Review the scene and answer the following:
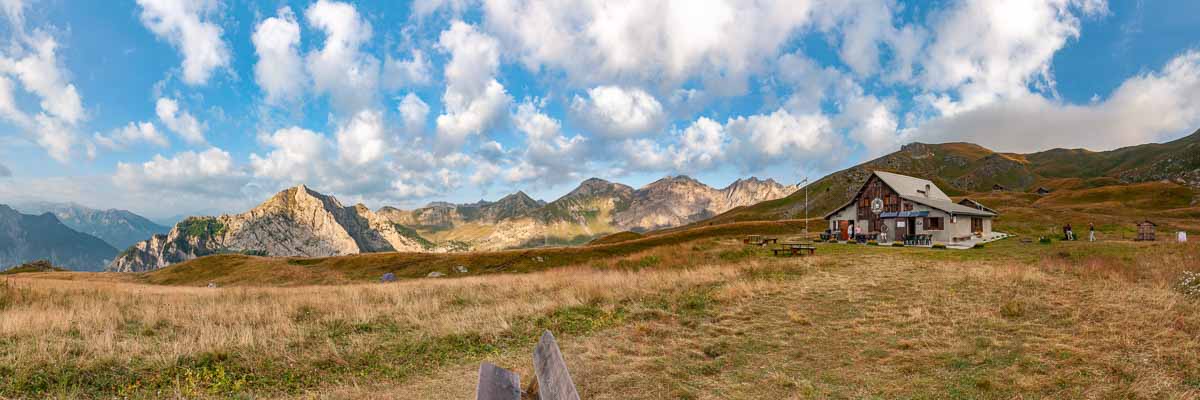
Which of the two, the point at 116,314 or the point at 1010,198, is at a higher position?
the point at 1010,198

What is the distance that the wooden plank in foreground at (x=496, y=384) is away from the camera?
14.2 feet

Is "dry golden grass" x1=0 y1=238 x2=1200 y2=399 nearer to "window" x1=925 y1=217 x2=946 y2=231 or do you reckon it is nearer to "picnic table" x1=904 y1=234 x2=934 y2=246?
"picnic table" x1=904 y1=234 x2=934 y2=246

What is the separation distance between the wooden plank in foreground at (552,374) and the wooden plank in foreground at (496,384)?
11.2 inches

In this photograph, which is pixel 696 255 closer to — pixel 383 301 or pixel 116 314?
pixel 383 301

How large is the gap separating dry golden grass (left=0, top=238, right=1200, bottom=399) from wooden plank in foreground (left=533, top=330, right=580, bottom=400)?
2210 millimetres

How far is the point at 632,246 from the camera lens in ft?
220

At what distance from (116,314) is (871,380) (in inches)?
689

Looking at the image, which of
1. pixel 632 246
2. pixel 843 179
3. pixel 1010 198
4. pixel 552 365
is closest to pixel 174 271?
pixel 632 246

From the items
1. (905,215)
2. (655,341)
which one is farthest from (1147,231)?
(655,341)

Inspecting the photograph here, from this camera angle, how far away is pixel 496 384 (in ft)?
15.4

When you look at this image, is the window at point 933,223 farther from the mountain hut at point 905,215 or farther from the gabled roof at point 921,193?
the gabled roof at point 921,193

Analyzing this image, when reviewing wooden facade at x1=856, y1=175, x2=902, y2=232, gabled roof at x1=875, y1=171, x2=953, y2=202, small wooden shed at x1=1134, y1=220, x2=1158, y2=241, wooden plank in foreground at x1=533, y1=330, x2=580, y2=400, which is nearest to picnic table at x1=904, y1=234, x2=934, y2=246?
wooden facade at x1=856, y1=175, x2=902, y2=232

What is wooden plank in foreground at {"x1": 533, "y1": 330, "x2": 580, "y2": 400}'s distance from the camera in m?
4.05

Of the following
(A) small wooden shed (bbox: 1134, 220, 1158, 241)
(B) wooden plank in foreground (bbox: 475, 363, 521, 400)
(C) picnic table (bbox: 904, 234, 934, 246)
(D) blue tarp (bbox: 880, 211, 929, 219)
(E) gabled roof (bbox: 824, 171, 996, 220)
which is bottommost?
(B) wooden plank in foreground (bbox: 475, 363, 521, 400)
